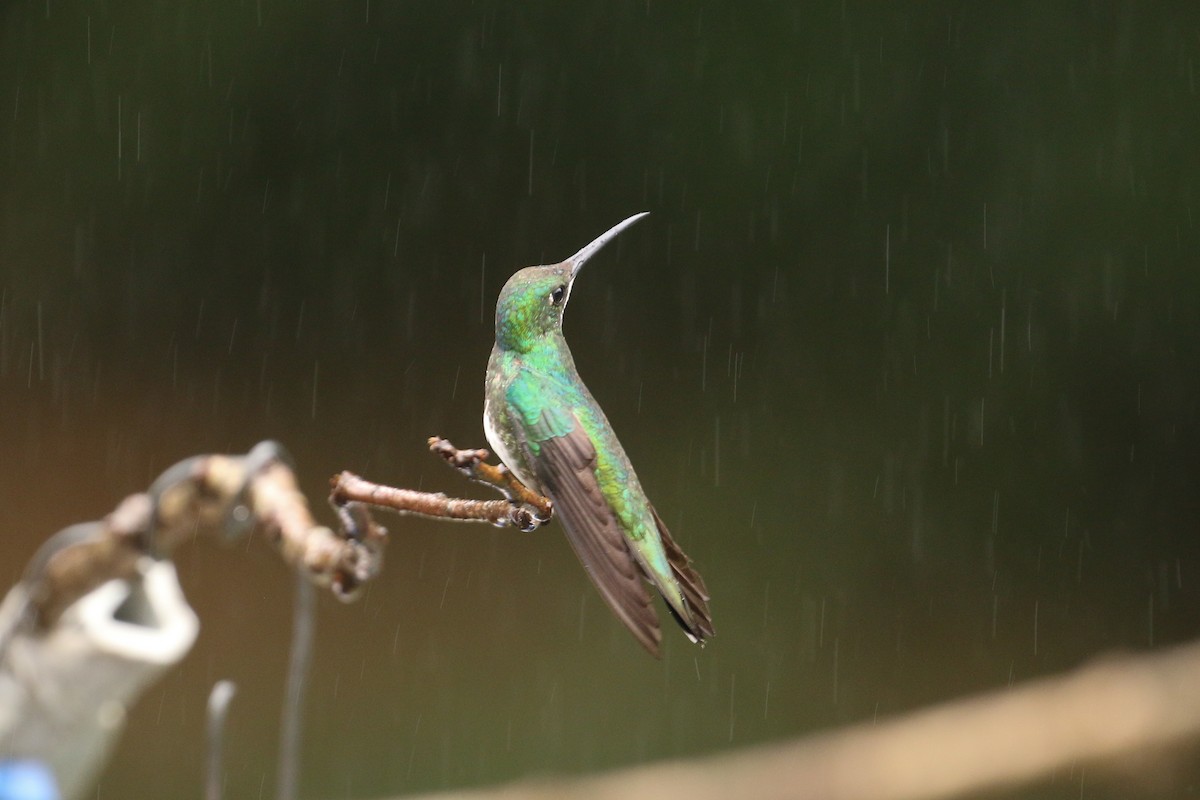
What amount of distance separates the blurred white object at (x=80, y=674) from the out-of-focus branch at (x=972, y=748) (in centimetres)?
197

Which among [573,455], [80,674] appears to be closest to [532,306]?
[573,455]

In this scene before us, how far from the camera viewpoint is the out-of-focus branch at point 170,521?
0.72 meters

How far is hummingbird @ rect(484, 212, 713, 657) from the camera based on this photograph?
0.62 m

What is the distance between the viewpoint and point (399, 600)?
142 inches

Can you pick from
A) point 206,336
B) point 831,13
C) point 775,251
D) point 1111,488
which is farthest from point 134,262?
point 1111,488

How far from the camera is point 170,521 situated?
752 millimetres

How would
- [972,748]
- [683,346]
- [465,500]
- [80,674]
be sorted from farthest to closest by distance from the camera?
[683,346], [972,748], [80,674], [465,500]

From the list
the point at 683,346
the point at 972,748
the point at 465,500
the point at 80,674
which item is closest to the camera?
the point at 465,500

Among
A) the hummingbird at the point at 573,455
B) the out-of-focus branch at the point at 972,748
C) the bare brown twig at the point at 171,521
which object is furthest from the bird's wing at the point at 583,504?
the out-of-focus branch at the point at 972,748

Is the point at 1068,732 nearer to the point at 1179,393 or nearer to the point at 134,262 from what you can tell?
the point at 1179,393

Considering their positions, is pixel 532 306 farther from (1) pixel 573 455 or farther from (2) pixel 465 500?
(2) pixel 465 500

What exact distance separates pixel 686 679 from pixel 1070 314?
1501mm

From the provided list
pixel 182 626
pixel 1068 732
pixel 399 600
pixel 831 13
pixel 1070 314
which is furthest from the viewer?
pixel 399 600

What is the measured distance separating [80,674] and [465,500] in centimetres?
30
